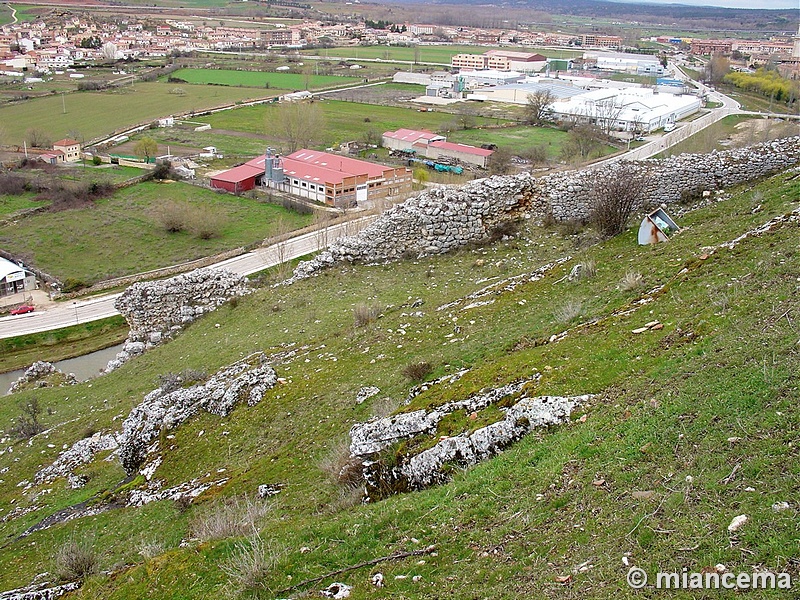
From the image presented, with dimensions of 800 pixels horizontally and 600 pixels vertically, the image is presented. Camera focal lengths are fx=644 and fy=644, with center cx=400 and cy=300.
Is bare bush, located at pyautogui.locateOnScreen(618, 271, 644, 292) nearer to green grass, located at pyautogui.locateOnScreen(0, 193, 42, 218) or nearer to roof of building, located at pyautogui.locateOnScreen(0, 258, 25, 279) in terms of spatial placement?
roof of building, located at pyautogui.locateOnScreen(0, 258, 25, 279)

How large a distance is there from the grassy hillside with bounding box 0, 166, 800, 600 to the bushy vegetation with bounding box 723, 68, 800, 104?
324 ft

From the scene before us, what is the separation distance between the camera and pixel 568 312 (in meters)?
12.7

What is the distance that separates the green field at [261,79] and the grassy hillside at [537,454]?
4571 inches

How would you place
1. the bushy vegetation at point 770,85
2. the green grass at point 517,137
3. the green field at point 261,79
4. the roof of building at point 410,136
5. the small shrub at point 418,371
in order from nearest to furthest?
the small shrub at point 418,371
the green grass at point 517,137
the roof of building at point 410,136
the bushy vegetation at point 770,85
the green field at point 261,79

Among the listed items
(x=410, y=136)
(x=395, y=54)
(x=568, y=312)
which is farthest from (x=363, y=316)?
(x=395, y=54)

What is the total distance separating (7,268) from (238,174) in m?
25.3

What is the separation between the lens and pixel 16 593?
9922mm

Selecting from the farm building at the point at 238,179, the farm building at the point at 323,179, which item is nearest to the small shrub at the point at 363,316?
the farm building at the point at 323,179

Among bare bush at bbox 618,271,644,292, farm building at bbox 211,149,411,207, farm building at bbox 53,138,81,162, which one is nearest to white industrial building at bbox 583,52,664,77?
farm building at bbox 211,149,411,207

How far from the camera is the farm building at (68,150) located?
239ft

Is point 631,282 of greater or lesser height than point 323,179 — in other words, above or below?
above

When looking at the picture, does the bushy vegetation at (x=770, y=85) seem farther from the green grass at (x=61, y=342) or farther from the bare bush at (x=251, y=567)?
the bare bush at (x=251, y=567)

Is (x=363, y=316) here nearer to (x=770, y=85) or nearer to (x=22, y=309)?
(x=22, y=309)

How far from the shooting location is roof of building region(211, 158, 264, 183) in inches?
2435
